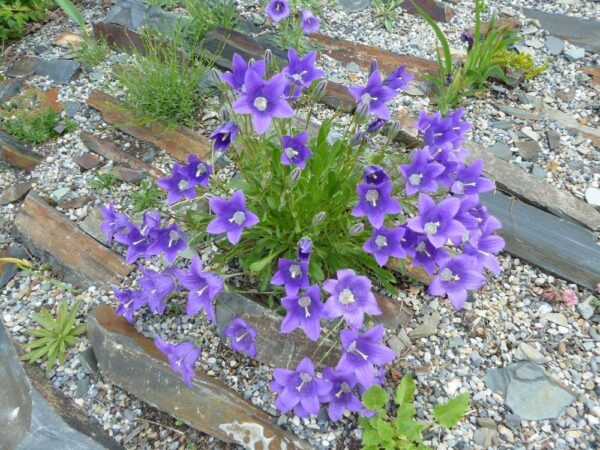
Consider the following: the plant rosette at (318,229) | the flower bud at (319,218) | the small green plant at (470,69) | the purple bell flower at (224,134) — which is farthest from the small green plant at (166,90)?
the flower bud at (319,218)

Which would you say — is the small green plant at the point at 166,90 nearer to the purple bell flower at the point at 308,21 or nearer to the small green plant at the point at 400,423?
the purple bell flower at the point at 308,21

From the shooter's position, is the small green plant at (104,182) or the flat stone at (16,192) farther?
the flat stone at (16,192)

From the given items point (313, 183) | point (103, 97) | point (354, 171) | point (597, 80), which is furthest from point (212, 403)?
point (597, 80)

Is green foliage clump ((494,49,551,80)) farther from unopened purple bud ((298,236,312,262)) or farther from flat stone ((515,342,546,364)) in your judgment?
unopened purple bud ((298,236,312,262))

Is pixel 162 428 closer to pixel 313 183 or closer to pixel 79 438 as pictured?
pixel 79 438

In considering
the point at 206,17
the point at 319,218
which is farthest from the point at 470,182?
the point at 206,17

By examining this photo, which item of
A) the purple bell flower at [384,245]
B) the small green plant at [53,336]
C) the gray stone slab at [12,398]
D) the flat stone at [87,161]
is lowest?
the gray stone slab at [12,398]

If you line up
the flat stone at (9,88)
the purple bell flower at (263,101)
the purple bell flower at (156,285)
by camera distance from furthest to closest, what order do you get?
the flat stone at (9,88) < the purple bell flower at (156,285) < the purple bell flower at (263,101)
